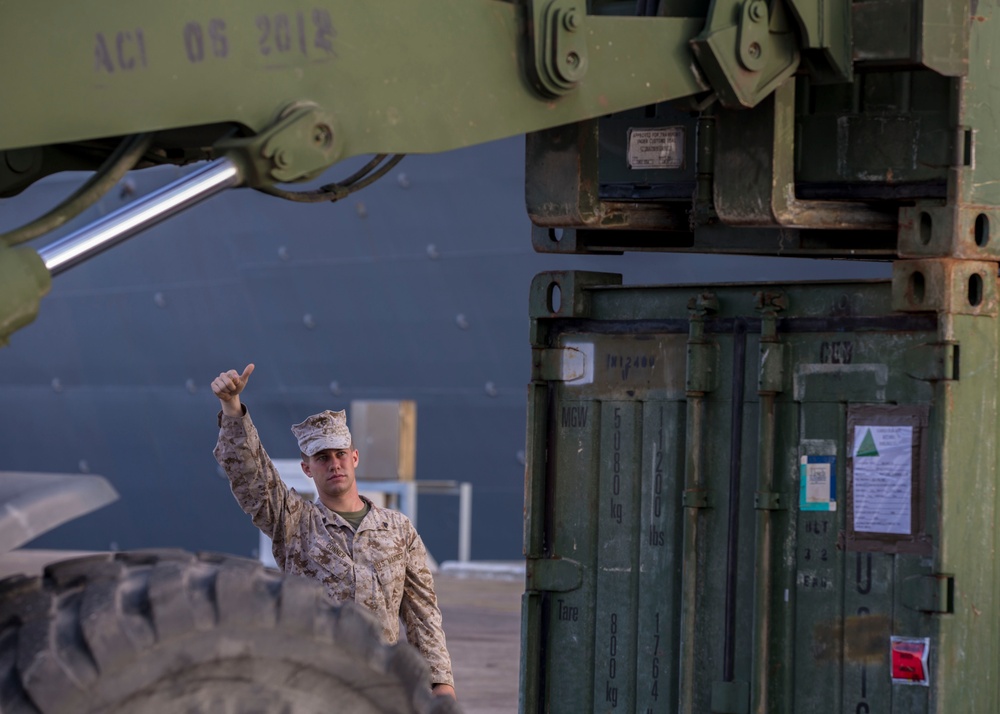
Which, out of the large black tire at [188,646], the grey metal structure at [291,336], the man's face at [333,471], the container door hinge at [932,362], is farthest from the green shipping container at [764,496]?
the grey metal structure at [291,336]

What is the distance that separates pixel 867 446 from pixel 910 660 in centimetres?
65

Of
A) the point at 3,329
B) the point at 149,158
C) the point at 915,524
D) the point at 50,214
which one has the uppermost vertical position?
the point at 149,158

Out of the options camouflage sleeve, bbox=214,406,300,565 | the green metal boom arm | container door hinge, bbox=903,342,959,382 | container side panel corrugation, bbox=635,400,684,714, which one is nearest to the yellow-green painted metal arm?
the green metal boom arm

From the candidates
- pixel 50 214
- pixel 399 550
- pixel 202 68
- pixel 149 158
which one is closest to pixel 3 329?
pixel 50 214

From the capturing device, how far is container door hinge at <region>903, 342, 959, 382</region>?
15.8ft

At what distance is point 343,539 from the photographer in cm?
557

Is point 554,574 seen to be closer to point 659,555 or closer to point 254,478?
point 659,555

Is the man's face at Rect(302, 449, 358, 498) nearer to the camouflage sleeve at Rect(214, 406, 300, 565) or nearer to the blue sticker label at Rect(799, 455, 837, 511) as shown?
the camouflage sleeve at Rect(214, 406, 300, 565)

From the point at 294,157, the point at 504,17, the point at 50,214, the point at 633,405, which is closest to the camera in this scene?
the point at 50,214

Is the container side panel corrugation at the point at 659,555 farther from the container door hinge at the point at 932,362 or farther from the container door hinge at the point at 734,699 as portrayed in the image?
the container door hinge at the point at 932,362

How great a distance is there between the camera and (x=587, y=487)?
5613 mm

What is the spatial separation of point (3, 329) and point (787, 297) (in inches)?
112

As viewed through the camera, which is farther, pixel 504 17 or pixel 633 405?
pixel 633 405

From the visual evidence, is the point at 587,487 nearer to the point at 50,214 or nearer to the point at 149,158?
the point at 149,158
